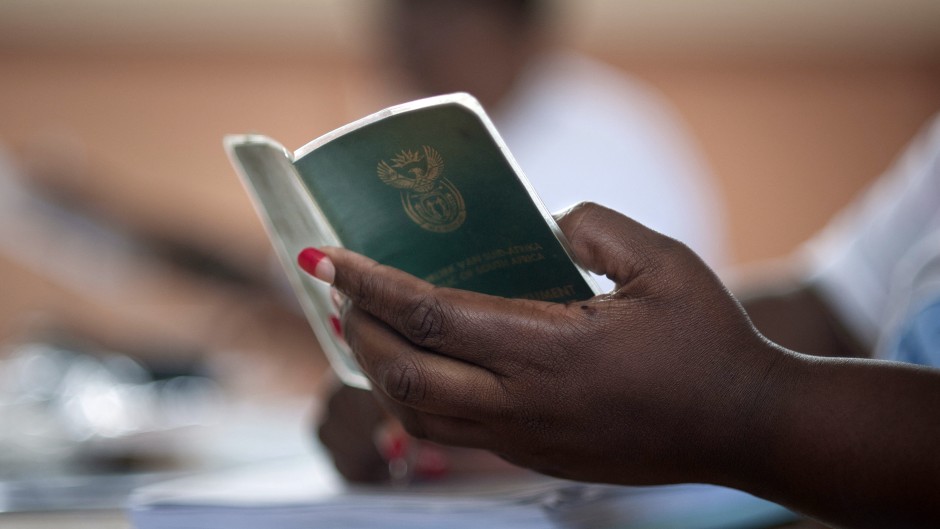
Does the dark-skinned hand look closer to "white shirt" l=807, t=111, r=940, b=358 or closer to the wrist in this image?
the wrist

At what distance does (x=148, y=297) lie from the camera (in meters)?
2.87

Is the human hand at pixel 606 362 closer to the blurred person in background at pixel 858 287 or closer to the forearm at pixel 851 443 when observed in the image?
the forearm at pixel 851 443

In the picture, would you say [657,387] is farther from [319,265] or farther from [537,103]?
[537,103]

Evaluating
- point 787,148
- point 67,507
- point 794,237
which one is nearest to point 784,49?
point 787,148

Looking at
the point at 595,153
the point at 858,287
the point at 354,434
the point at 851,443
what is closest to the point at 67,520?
the point at 354,434

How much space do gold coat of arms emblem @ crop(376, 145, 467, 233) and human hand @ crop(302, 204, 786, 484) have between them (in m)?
0.03

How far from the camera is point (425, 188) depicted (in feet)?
1.17

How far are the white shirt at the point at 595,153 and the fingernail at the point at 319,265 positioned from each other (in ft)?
3.04

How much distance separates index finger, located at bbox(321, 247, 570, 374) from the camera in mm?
326

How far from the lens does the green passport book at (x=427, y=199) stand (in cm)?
34

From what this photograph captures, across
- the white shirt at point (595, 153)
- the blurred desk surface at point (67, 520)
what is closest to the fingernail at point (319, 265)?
the blurred desk surface at point (67, 520)

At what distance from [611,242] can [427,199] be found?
3.3 inches

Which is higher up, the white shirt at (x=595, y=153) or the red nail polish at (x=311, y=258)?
the white shirt at (x=595, y=153)

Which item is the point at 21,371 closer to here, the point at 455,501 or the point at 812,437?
the point at 455,501
